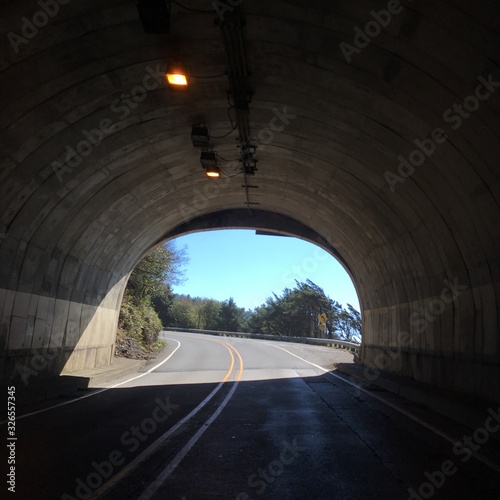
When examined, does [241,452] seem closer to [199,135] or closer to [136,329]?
[199,135]

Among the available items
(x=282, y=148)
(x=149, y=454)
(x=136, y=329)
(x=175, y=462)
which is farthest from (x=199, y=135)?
(x=136, y=329)

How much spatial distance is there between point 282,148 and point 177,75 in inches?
189

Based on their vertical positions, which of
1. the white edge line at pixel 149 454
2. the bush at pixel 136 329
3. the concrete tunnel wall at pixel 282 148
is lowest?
the white edge line at pixel 149 454

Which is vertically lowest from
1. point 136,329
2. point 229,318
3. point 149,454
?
point 149,454

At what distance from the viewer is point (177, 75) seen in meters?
8.31

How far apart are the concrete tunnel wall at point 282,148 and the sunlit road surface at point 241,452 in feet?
9.43

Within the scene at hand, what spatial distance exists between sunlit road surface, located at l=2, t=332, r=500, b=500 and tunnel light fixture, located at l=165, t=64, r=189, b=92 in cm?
663

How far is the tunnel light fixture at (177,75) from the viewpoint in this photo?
322 inches

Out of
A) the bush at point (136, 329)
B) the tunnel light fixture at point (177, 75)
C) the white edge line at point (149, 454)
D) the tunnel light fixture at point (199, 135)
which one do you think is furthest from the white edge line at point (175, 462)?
the bush at point (136, 329)

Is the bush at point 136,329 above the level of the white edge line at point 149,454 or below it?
above

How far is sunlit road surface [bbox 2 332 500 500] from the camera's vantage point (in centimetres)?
476

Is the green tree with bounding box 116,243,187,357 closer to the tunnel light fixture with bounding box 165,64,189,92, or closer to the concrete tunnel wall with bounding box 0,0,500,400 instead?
the concrete tunnel wall with bounding box 0,0,500,400

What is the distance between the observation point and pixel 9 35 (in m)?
6.55

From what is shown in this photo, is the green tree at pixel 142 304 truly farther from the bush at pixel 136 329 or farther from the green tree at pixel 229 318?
the green tree at pixel 229 318
